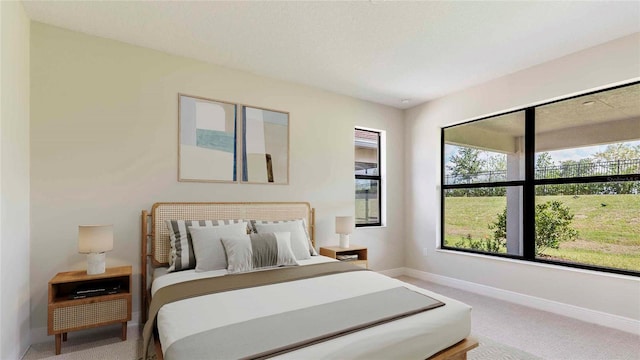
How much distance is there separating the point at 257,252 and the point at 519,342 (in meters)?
2.41

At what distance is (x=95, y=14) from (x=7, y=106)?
101 centimetres

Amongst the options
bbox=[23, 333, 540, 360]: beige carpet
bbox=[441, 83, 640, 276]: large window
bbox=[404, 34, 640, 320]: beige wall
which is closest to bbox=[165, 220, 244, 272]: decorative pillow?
bbox=[23, 333, 540, 360]: beige carpet

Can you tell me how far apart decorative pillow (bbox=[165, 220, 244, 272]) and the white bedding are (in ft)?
1.22

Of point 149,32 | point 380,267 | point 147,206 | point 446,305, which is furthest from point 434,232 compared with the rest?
point 149,32

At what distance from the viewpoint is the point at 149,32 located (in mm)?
2893

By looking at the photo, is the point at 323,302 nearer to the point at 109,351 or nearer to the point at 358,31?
the point at 109,351

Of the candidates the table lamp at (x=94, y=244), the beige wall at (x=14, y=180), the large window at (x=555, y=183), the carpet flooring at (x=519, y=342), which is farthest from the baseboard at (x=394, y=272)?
the beige wall at (x=14, y=180)

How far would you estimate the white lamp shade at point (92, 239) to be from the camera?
8.38 ft

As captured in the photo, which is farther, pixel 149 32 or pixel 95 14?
pixel 149 32

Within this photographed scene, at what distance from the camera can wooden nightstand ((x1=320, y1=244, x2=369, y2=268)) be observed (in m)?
3.96

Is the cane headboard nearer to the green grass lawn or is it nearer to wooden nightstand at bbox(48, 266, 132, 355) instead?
wooden nightstand at bbox(48, 266, 132, 355)

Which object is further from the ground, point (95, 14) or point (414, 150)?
point (95, 14)

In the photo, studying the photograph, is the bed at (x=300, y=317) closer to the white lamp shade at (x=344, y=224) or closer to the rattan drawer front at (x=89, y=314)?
the rattan drawer front at (x=89, y=314)

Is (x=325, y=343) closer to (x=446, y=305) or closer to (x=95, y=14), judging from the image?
(x=446, y=305)
